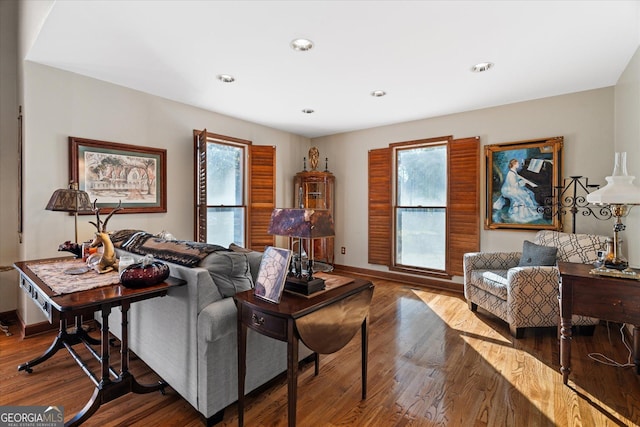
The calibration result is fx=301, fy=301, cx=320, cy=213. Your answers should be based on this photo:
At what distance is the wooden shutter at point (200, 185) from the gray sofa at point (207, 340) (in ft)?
6.23

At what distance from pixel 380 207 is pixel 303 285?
3.60m

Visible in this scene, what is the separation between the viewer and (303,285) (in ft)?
5.39

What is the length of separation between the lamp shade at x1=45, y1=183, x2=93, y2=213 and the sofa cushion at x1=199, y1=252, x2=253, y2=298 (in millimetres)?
1626

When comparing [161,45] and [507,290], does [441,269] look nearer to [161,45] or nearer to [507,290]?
[507,290]

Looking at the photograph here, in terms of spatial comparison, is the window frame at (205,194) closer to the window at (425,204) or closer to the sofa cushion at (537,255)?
the window at (425,204)

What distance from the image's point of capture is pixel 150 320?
208 cm

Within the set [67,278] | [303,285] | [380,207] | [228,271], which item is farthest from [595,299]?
[67,278]

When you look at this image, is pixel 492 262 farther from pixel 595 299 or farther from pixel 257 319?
pixel 257 319

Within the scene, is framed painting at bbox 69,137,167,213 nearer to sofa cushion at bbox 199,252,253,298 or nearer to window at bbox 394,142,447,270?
sofa cushion at bbox 199,252,253,298

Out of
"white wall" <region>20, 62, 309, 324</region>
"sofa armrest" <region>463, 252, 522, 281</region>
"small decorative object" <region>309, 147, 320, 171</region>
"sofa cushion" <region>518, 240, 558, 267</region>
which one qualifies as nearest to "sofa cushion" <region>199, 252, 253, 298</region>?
"white wall" <region>20, 62, 309, 324</region>

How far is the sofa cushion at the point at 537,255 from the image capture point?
294 cm

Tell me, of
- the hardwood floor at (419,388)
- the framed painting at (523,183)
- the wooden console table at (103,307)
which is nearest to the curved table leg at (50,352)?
the hardwood floor at (419,388)

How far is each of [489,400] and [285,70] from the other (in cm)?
314

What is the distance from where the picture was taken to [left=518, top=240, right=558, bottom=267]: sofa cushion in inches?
116
